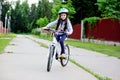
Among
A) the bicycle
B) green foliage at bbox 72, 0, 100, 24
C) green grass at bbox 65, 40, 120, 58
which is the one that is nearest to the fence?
green grass at bbox 65, 40, 120, 58

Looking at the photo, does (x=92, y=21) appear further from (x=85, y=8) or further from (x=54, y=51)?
(x=54, y=51)

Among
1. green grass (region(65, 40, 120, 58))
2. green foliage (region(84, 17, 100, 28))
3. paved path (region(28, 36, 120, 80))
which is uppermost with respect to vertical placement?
green foliage (region(84, 17, 100, 28))

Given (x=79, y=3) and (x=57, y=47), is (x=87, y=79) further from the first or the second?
(x=79, y=3)

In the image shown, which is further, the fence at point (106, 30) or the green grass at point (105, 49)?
the fence at point (106, 30)

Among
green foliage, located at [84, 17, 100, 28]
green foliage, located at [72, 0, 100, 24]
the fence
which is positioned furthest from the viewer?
green foliage, located at [72, 0, 100, 24]

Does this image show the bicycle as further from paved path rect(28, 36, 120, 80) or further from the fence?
the fence

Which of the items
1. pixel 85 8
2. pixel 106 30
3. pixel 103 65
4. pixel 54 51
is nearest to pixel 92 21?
pixel 106 30

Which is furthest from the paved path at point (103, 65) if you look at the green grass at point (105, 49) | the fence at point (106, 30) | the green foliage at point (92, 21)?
the green foliage at point (92, 21)

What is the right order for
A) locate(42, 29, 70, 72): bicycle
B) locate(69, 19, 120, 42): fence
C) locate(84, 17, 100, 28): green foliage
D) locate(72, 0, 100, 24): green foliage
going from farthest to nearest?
1. locate(72, 0, 100, 24): green foliage
2. locate(84, 17, 100, 28): green foliage
3. locate(69, 19, 120, 42): fence
4. locate(42, 29, 70, 72): bicycle

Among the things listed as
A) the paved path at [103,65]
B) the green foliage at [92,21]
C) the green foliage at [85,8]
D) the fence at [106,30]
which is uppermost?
the green foliage at [85,8]

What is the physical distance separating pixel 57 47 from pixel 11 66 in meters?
1.37

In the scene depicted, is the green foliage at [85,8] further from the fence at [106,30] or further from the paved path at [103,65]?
the paved path at [103,65]

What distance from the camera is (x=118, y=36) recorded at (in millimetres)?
35094

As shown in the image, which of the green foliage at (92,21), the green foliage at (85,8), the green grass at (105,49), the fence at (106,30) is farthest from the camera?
the green foliage at (85,8)
